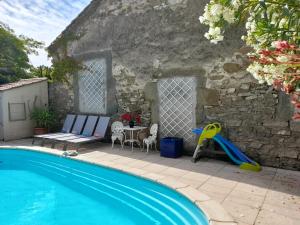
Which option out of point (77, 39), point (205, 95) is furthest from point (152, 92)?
point (77, 39)

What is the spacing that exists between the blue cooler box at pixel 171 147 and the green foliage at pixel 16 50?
10.6m

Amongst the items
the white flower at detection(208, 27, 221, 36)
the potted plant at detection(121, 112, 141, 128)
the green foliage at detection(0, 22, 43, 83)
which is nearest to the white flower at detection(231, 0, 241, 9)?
the white flower at detection(208, 27, 221, 36)

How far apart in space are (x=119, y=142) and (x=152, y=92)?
211 centimetres

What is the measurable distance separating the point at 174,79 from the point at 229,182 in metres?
3.42

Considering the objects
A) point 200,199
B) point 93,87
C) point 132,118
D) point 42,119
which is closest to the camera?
point 200,199

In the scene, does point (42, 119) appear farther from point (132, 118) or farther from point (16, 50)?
point (16, 50)

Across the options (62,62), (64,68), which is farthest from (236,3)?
(62,62)

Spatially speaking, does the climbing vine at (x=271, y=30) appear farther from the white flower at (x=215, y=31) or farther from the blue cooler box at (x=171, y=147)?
the blue cooler box at (x=171, y=147)

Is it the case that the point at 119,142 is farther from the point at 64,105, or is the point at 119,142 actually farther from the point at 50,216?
the point at 50,216

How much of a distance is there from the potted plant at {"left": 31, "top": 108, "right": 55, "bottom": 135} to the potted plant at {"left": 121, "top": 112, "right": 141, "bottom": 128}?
344 centimetres

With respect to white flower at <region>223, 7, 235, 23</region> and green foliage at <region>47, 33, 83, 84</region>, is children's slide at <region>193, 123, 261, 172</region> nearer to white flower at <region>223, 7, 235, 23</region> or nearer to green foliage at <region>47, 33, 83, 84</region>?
white flower at <region>223, 7, 235, 23</region>

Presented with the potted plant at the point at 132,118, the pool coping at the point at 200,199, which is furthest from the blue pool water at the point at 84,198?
the potted plant at the point at 132,118

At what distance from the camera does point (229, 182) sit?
475cm

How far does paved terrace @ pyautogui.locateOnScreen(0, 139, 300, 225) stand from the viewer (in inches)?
137
